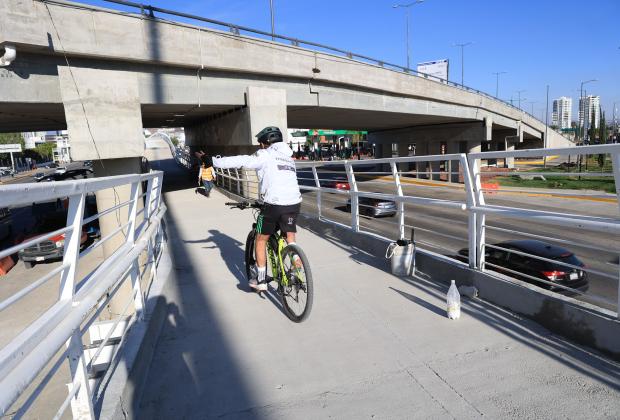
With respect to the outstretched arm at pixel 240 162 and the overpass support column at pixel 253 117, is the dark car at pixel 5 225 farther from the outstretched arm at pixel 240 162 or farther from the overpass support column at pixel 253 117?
the outstretched arm at pixel 240 162

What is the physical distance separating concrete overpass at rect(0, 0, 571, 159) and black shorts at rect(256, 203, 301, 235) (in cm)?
942

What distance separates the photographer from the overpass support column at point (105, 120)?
11531mm

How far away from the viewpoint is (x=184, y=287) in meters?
5.45

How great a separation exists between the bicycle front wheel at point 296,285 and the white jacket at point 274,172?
1.77 ft

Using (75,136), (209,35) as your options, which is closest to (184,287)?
(75,136)

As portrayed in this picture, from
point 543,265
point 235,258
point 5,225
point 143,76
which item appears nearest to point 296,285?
point 235,258

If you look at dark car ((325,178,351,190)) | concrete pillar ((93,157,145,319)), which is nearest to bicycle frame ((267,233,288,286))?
dark car ((325,178,351,190))

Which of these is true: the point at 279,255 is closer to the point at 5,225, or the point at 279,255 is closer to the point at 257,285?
the point at 257,285

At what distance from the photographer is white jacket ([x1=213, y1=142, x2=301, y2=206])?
440 cm

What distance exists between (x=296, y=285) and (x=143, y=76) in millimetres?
11560

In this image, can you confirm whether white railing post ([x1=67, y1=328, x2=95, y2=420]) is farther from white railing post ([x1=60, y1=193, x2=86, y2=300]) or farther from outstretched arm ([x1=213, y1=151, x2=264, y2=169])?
outstretched arm ([x1=213, y1=151, x2=264, y2=169])

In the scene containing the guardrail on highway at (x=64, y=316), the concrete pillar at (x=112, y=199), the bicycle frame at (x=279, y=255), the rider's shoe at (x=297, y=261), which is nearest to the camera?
the guardrail on highway at (x=64, y=316)

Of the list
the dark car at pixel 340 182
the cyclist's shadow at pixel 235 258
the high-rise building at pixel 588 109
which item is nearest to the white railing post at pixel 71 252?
the cyclist's shadow at pixel 235 258

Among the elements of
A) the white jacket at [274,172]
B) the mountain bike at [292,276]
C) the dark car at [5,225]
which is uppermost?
the white jacket at [274,172]
